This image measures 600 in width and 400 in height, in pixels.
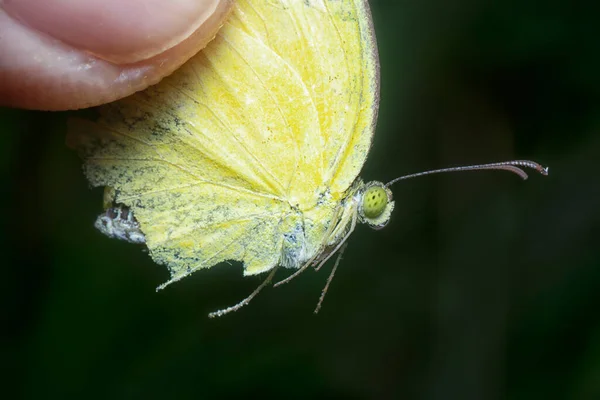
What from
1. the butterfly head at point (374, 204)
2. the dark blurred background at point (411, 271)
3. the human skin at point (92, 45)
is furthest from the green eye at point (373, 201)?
the dark blurred background at point (411, 271)

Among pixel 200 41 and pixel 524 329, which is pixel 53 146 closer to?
pixel 200 41

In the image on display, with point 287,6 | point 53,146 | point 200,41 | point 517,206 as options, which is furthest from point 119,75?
point 517,206

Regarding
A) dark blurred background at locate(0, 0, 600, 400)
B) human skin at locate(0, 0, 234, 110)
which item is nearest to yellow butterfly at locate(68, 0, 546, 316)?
human skin at locate(0, 0, 234, 110)

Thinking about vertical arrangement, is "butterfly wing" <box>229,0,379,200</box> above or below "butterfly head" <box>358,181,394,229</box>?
above

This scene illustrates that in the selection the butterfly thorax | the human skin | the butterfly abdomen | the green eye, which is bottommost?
the butterfly abdomen

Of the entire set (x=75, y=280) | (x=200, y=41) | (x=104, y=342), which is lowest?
(x=104, y=342)

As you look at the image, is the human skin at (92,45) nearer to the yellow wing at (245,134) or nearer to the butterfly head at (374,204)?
the yellow wing at (245,134)

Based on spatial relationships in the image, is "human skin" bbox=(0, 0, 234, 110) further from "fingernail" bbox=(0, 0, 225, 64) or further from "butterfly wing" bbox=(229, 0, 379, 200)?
"butterfly wing" bbox=(229, 0, 379, 200)
